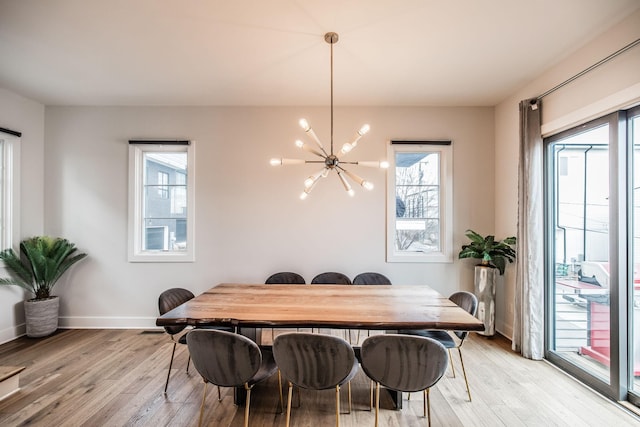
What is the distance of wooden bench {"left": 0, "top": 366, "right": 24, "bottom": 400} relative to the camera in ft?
7.42

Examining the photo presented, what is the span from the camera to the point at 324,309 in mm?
2137

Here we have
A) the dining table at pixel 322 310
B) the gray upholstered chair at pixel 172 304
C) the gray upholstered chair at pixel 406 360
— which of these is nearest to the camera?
the gray upholstered chair at pixel 406 360

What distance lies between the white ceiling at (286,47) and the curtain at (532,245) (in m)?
0.72

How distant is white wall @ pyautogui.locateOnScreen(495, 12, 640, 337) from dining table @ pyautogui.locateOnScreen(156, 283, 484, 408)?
66.3 inches

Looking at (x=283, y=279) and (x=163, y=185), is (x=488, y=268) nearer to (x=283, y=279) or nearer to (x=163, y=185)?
(x=283, y=279)

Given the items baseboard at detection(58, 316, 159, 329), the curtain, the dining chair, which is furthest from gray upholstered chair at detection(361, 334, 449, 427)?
baseboard at detection(58, 316, 159, 329)

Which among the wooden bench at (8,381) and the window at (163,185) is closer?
the wooden bench at (8,381)

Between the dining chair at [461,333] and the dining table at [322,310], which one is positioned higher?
the dining table at [322,310]

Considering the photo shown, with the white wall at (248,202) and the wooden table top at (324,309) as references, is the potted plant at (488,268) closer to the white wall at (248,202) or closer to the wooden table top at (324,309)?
the white wall at (248,202)

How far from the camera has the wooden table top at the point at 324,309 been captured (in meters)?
1.90

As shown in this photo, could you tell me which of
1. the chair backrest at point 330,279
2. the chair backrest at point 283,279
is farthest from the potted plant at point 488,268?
the chair backrest at point 283,279

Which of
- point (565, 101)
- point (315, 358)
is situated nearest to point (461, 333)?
point (315, 358)

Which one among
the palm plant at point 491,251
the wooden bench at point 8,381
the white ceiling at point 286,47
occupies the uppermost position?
the white ceiling at point 286,47

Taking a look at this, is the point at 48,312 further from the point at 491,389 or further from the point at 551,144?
the point at 551,144
